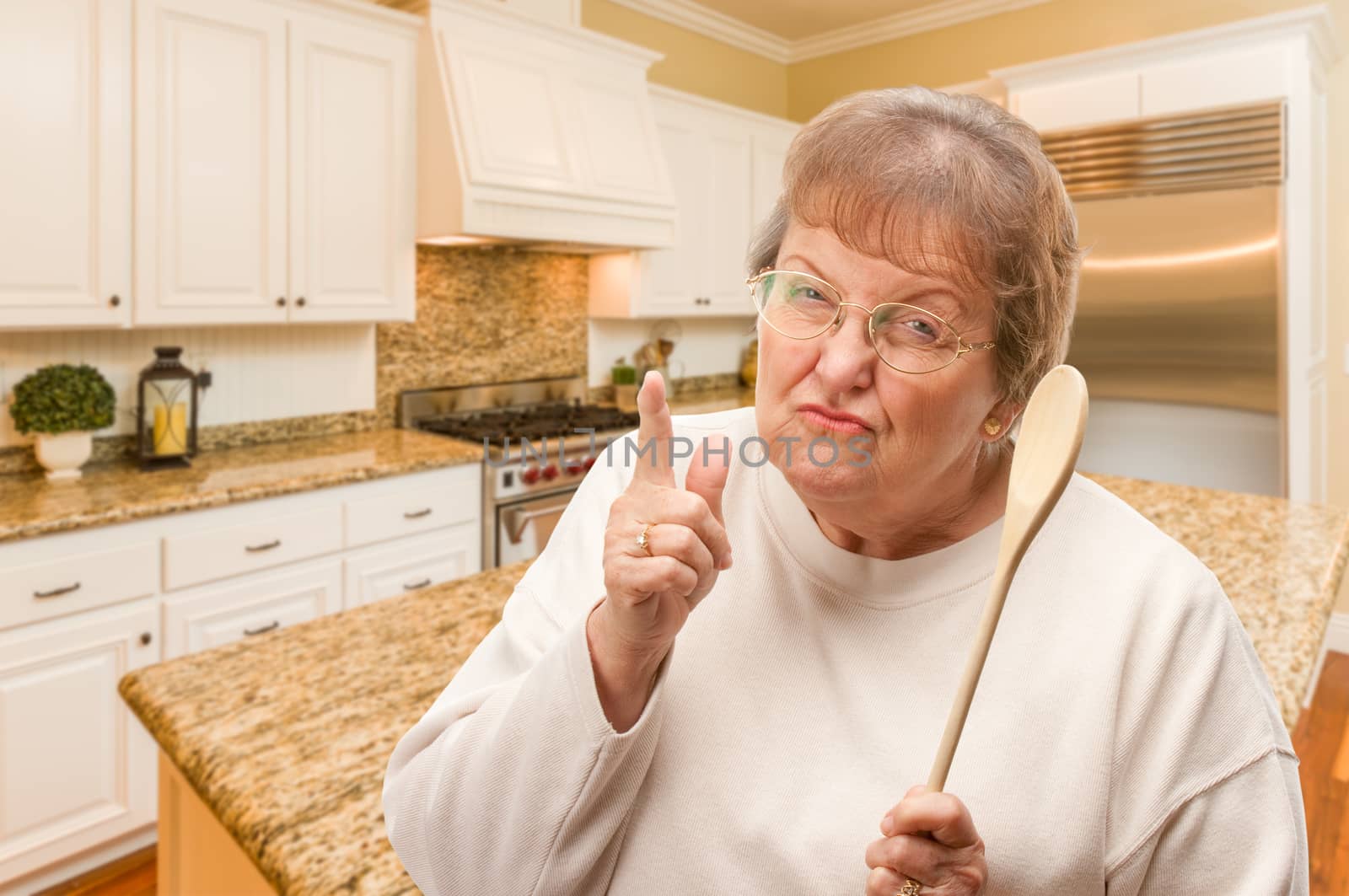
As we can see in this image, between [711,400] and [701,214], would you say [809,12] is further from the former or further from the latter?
[711,400]

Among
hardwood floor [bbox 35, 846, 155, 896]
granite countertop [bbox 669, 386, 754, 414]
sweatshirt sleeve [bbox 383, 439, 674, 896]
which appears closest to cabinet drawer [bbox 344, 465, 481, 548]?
hardwood floor [bbox 35, 846, 155, 896]

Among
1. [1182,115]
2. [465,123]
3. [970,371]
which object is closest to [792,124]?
[1182,115]

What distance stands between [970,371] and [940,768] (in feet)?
1.09

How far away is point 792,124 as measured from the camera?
4.78 m

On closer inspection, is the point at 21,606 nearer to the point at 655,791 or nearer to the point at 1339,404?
the point at 655,791

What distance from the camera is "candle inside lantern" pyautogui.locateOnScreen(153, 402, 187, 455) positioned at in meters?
2.83

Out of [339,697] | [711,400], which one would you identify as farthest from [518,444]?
[339,697]

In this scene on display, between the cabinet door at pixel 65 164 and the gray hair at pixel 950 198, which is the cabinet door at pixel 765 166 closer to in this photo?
the cabinet door at pixel 65 164

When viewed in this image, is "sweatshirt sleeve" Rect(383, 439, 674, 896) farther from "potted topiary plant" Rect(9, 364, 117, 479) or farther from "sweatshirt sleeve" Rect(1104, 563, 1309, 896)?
"potted topiary plant" Rect(9, 364, 117, 479)

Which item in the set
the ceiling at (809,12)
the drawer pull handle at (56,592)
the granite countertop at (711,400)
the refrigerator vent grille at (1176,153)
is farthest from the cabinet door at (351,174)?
the refrigerator vent grille at (1176,153)

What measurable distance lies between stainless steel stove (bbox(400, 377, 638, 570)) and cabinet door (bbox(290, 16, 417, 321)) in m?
0.54

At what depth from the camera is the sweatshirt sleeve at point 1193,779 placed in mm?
709

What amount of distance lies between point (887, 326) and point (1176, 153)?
3493 mm

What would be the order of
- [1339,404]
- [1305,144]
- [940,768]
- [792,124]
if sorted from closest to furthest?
[940,768] → [1305,144] → [1339,404] → [792,124]
